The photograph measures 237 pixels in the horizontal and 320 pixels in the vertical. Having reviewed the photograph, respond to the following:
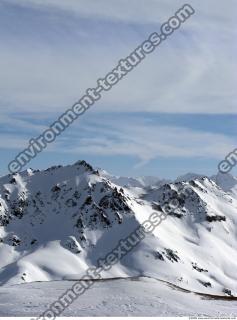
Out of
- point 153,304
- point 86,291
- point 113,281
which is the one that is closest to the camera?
point 153,304

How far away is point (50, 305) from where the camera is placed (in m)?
43.2

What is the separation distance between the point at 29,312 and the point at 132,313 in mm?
7716

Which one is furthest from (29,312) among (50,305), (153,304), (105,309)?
(153,304)

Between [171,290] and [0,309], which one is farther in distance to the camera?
[171,290]

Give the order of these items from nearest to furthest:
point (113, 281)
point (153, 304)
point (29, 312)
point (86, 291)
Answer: point (29, 312)
point (153, 304)
point (86, 291)
point (113, 281)

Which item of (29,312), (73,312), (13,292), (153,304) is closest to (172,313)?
(153,304)

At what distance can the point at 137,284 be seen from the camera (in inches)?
2012

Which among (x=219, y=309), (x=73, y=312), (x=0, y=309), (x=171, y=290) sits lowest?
(x=219, y=309)

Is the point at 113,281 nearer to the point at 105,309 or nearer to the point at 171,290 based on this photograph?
the point at 171,290

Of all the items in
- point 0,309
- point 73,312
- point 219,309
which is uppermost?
point 0,309

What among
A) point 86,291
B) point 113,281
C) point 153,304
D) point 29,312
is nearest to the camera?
point 29,312

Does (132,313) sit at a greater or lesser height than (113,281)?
lesser

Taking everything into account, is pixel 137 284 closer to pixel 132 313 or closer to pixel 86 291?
pixel 86 291

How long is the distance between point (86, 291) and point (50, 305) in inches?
230
